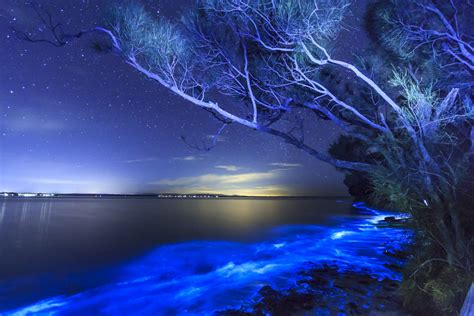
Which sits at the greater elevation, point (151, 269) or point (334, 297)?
point (334, 297)

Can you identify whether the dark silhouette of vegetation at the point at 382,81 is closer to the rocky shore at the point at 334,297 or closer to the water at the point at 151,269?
the rocky shore at the point at 334,297

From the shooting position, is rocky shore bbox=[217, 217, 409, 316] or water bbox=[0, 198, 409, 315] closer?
rocky shore bbox=[217, 217, 409, 316]

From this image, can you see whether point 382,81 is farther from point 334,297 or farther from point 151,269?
point 151,269

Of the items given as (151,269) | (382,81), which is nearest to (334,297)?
(382,81)

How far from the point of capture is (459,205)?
3988 mm

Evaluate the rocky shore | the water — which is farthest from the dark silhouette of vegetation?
the water

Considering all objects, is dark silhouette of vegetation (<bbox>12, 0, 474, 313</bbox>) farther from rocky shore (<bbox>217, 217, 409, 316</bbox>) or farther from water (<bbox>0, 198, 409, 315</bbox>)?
water (<bbox>0, 198, 409, 315</bbox>)

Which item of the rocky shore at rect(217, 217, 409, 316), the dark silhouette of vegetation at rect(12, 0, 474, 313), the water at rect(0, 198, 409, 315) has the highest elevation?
the dark silhouette of vegetation at rect(12, 0, 474, 313)

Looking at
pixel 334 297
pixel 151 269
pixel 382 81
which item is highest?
pixel 382 81

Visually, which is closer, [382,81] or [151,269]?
[382,81]

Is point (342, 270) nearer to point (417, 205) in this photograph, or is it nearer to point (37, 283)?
point (417, 205)

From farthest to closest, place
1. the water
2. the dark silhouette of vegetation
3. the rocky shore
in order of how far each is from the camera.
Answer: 1. the water
2. the rocky shore
3. the dark silhouette of vegetation

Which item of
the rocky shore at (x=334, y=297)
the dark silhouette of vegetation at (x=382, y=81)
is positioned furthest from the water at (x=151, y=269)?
the dark silhouette of vegetation at (x=382, y=81)

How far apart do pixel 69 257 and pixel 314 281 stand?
36.0 ft
